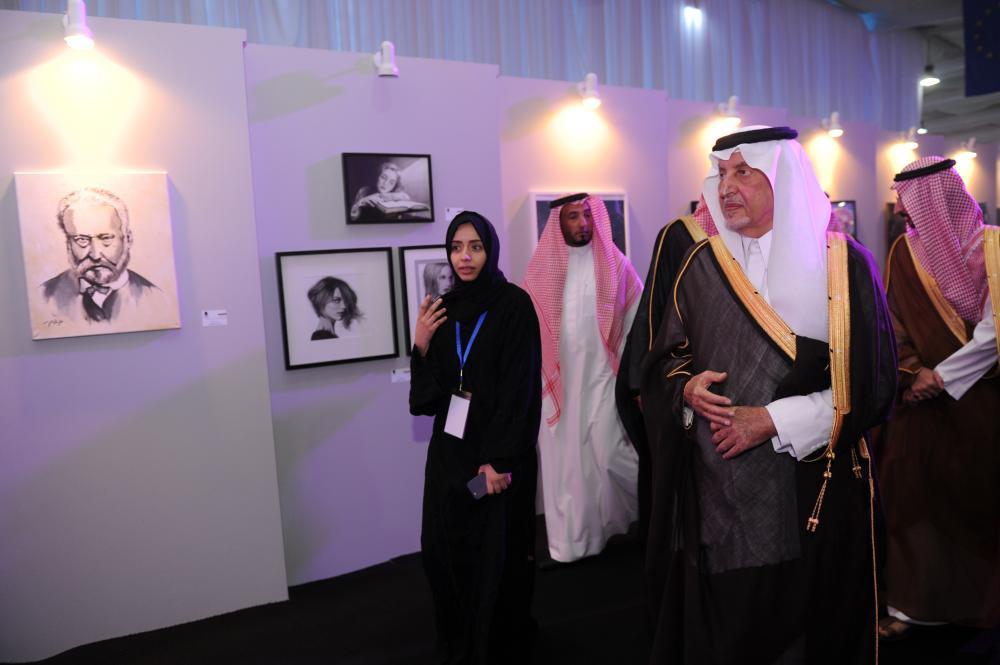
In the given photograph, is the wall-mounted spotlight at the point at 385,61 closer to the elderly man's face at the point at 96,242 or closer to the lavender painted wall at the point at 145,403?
the lavender painted wall at the point at 145,403

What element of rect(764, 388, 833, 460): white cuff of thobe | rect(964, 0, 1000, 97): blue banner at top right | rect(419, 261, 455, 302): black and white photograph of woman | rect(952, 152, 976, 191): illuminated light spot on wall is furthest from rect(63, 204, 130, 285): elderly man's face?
rect(952, 152, 976, 191): illuminated light spot on wall

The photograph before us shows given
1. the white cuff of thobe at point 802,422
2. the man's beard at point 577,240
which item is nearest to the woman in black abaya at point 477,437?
the white cuff of thobe at point 802,422

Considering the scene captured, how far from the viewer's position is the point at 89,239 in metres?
2.91

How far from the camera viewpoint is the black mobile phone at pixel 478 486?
2.44 metres

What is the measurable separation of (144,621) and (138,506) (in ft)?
1.73

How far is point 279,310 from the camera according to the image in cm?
349

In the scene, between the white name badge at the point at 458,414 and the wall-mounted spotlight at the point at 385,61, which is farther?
the wall-mounted spotlight at the point at 385,61

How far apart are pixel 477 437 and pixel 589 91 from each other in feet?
9.21

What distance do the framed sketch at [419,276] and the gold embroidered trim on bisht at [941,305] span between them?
2.15 m

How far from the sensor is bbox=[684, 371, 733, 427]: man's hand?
1.85 metres

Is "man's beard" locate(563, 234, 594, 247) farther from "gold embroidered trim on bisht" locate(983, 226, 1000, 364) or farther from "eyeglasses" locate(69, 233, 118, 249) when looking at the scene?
"eyeglasses" locate(69, 233, 118, 249)

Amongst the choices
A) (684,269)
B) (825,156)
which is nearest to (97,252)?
(684,269)

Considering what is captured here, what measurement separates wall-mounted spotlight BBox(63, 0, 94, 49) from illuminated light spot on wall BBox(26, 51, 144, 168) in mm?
88

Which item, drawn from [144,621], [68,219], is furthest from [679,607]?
[68,219]
